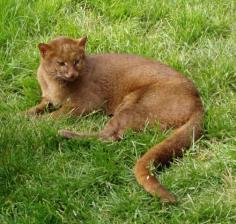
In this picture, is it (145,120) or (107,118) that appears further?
(107,118)

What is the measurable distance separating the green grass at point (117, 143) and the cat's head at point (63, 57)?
0.37 meters

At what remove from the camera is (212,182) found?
4867mm

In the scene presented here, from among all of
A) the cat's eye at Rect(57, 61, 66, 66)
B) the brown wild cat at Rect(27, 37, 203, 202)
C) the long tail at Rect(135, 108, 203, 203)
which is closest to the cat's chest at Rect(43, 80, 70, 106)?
the brown wild cat at Rect(27, 37, 203, 202)

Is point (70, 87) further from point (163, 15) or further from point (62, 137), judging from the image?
point (163, 15)

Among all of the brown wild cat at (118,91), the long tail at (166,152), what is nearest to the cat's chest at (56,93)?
the brown wild cat at (118,91)

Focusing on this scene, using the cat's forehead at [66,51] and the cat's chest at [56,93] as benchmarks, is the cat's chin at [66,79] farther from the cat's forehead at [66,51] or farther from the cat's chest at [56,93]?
the cat's forehead at [66,51]

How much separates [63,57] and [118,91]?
0.53 metres

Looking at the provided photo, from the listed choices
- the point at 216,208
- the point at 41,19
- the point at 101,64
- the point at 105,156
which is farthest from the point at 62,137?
the point at 41,19

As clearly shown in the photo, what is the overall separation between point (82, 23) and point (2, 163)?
2.24 meters

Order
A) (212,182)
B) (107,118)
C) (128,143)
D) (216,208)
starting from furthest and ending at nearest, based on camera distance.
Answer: (107,118) → (128,143) → (212,182) → (216,208)

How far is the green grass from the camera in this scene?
465cm

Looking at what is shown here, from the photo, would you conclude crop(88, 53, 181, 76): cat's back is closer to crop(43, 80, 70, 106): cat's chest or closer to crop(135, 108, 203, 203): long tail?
crop(43, 80, 70, 106): cat's chest

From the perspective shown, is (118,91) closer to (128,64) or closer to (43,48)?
(128,64)

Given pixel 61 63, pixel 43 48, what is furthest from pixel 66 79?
pixel 43 48
